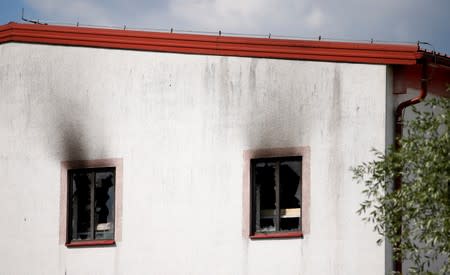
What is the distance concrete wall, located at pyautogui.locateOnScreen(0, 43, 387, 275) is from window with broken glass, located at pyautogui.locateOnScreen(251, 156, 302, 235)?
0.90 ft

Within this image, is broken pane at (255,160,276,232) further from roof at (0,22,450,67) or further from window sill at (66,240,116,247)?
window sill at (66,240,116,247)

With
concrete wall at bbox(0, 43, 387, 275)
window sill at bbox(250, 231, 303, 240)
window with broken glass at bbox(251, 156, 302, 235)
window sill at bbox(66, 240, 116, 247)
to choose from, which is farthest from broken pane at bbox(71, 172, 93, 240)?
window sill at bbox(250, 231, 303, 240)

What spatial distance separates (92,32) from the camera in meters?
23.7

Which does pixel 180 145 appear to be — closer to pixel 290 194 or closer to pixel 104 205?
pixel 104 205

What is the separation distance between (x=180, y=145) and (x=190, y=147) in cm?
21

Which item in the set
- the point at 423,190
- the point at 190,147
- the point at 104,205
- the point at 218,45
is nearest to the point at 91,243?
the point at 104,205

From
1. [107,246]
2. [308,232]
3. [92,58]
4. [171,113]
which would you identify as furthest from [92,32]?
[308,232]

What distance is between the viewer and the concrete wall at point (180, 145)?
21.3 metres

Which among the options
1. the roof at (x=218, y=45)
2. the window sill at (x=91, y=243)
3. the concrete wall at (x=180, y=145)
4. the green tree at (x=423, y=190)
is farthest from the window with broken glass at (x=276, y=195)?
the green tree at (x=423, y=190)

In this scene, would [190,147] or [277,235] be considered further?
[190,147]

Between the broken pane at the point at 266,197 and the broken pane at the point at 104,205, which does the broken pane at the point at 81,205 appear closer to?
the broken pane at the point at 104,205

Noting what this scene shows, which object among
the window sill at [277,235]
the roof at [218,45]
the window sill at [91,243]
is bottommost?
the window sill at [91,243]

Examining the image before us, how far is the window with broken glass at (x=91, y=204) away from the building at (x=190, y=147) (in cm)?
3

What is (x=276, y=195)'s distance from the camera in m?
21.9
